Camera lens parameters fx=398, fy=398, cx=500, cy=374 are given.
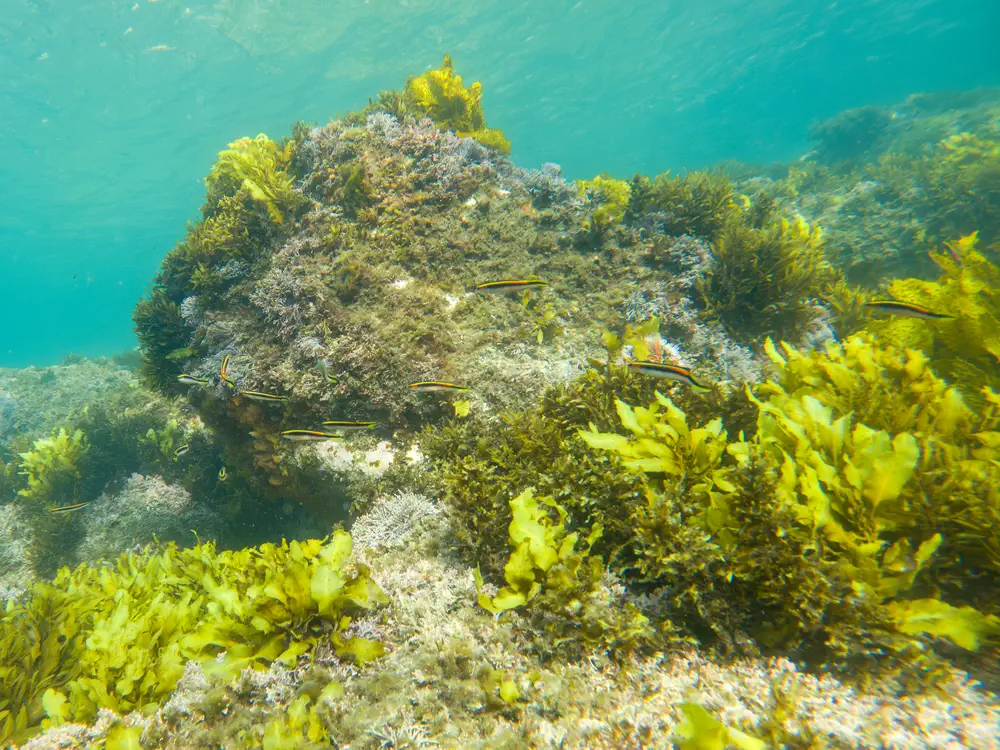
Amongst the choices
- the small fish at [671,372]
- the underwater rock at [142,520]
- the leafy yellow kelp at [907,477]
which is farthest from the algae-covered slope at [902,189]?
the underwater rock at [142,520]

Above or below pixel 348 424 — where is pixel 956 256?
below

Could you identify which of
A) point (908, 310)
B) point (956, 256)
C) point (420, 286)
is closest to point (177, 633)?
point (420, 286)

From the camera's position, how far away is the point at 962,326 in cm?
334

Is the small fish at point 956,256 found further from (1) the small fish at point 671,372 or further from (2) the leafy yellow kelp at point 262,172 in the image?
(2) the leafy yellow kelp at point 262,172

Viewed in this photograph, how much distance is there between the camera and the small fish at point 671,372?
10.7ft

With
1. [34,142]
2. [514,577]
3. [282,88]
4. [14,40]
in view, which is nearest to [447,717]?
[514,577]

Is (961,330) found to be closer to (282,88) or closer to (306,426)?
(306,426)

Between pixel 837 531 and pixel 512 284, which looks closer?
pixel 837 531

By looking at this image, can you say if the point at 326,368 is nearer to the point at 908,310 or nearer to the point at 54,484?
the point at 908,310

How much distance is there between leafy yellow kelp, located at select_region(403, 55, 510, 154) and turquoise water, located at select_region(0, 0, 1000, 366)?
24037 millimetres

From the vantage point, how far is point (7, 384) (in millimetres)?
15883

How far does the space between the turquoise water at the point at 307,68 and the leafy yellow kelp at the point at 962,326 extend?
33.2 metres

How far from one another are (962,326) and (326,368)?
20.0 ft

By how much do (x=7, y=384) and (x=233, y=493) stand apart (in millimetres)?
17731
